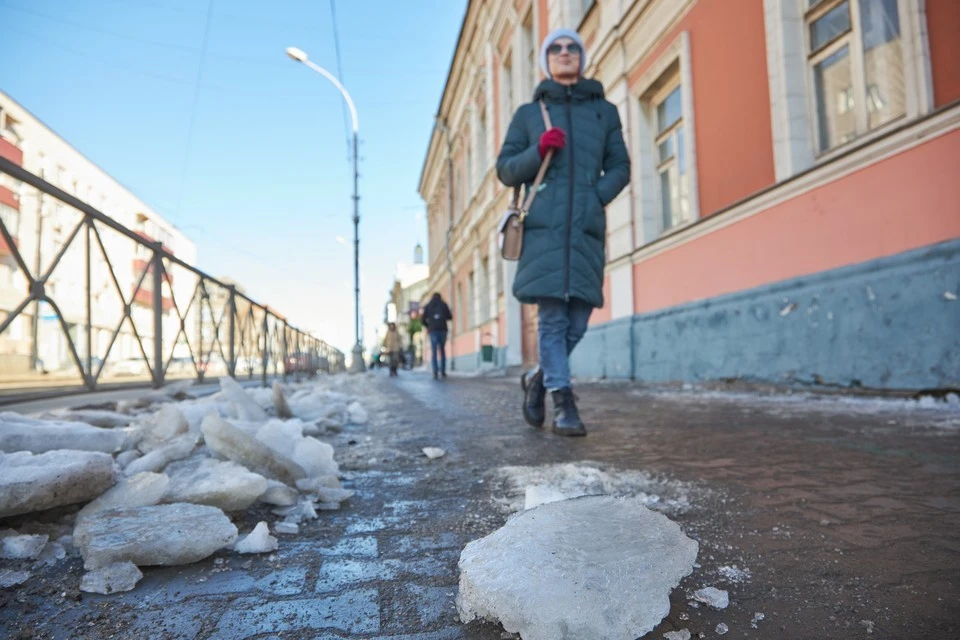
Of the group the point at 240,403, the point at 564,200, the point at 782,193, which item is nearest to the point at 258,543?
the point at 240,403

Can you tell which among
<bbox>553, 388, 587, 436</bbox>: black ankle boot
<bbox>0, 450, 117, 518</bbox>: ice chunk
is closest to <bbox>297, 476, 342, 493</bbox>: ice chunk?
<bbox>0, 450, 117, 518</bbox>: ice chunk

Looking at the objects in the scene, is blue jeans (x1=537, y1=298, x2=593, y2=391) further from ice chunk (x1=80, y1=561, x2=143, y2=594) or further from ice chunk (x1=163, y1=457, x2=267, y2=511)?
ice chunk (x1=80, y1=561, x2=143, y2=594)

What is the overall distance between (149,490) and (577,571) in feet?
3.81

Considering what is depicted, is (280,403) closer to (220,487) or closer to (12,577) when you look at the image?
(220,487)

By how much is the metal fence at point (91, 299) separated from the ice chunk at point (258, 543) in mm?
2385

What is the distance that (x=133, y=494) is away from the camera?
57.8 inches

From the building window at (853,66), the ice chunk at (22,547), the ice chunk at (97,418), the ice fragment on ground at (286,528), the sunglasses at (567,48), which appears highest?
the building window at (853,66)

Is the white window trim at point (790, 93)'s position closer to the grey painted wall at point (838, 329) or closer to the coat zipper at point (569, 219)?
the grey painted wall at point (838, 329)

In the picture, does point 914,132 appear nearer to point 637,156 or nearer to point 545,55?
point 545,55

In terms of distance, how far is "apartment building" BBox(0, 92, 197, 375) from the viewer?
285 centimetres

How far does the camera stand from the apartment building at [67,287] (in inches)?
112

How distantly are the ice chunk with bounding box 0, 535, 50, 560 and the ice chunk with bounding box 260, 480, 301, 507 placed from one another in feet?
1.69

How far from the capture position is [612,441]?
271 cm

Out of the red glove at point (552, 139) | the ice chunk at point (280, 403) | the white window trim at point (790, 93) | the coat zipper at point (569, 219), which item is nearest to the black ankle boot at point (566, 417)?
the coat zipper at point (569, 219)
